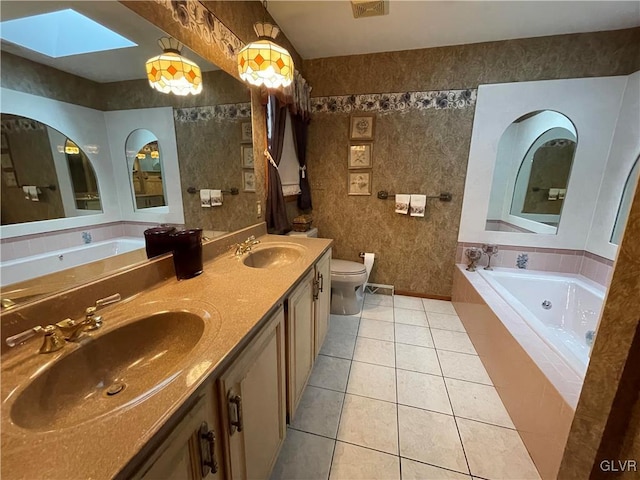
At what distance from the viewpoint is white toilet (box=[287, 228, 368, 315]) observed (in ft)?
8.02

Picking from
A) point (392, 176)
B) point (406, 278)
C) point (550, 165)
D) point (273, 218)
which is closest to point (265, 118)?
point (273, 218)

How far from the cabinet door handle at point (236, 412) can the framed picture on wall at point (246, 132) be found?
4.99 feet

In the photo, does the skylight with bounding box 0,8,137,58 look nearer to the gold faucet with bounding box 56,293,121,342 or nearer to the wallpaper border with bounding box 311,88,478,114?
the gold faucet with bounding box 56,293,121,342

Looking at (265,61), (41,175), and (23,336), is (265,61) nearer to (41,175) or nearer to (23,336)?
(41,175)

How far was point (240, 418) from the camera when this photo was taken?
80cm

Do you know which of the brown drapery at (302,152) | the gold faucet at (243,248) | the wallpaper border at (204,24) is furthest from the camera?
the brown drapery at (302,152)

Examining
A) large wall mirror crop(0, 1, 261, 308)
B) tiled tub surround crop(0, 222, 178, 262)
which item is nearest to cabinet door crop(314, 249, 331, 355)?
large wall mirror crop(0, 1, 261, 308)

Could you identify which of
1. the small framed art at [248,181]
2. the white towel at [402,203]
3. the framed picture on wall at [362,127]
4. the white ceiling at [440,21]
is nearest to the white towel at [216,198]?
the small framed art at [248,181]

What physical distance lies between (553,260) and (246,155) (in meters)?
2.92

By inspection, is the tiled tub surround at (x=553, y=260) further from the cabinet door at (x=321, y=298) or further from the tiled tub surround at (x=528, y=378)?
the cabinet door at (x=321, y=298)

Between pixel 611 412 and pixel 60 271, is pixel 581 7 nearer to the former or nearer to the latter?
pixel 611 412

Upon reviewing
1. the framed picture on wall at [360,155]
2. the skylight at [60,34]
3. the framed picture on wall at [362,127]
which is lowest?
the framed picture on wall at [360,155]

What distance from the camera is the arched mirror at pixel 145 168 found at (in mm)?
1075

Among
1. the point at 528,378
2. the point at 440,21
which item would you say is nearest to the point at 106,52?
the point at 440,21
